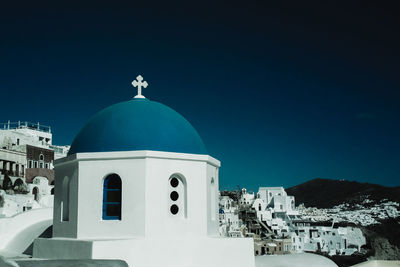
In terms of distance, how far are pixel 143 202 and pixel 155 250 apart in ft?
3.44

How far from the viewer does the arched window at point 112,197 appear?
10.4 m

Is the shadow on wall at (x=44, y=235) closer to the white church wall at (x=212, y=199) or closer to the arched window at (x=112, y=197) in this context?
the arched window at (x=112, y=197)

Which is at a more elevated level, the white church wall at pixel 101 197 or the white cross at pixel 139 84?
the white cross at pixel 139 84

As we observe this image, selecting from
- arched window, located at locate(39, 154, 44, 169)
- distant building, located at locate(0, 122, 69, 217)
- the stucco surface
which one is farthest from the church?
arched window, located at locate(39, 154, 44, 169)

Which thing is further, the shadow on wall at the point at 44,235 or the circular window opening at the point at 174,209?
the shadow on wall at the point at 44,235

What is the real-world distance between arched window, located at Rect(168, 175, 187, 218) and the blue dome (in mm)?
722

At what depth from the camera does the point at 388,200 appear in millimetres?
112438

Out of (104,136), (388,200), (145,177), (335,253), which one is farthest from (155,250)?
(388,200)

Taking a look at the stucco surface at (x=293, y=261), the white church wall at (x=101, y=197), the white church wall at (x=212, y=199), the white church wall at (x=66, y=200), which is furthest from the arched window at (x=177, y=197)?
the stucco surface at (x=293, y=261)

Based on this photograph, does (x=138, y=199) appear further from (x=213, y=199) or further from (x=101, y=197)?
(x=213, y=199)

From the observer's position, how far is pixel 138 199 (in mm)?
10109

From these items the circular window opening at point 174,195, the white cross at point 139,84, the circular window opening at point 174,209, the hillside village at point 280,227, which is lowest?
the hillside village at point 280,227

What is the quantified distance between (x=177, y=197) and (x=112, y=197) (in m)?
1.51

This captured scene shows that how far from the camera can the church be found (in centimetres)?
998
